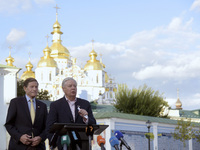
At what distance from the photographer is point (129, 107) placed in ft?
117

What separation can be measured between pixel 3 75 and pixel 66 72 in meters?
54.0

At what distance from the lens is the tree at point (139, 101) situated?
117 ft

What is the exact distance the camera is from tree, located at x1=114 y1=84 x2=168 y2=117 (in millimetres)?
35531

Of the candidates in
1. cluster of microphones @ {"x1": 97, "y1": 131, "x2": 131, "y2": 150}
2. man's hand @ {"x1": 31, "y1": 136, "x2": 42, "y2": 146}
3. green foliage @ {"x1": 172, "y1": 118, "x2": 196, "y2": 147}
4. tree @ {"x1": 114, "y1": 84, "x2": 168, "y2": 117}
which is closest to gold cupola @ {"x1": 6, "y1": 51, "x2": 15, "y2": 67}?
tree @ {"x1": 114, "y1": 84, "x2": 168, "y2": 117}

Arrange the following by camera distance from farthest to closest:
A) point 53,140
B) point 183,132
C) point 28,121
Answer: point 183,132 < point 28,121 < point 53,140

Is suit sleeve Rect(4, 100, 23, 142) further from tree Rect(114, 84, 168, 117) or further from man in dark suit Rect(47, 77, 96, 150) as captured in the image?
tree Rect(114, 84, 168, 117)

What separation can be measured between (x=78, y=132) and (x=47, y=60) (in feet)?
255

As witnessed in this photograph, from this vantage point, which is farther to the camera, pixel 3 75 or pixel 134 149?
pixel 3 75

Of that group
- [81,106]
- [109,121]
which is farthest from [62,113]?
[109,121]

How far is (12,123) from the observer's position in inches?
221

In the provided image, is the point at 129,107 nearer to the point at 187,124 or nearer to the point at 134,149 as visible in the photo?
the point at 187,124

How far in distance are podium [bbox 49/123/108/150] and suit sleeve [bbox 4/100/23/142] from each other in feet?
2.04

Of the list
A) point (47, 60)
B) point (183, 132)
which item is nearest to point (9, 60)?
point (47, 60)

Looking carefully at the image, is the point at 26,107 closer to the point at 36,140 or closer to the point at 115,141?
the point at 36,140
